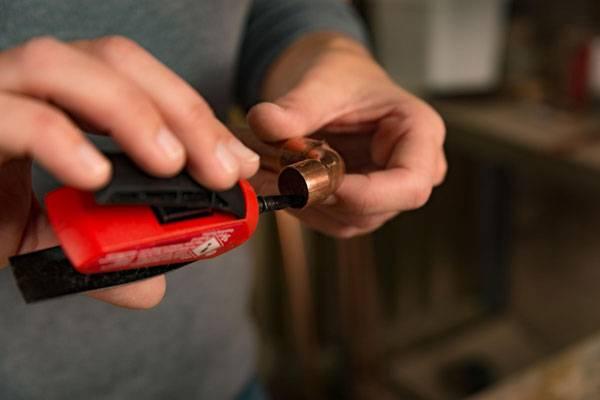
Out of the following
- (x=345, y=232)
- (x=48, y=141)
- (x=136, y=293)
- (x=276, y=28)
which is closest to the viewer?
(x=48, y=141)

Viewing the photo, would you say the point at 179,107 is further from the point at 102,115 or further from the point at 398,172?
the point at 398,172

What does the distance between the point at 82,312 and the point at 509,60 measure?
→ 4.40ft

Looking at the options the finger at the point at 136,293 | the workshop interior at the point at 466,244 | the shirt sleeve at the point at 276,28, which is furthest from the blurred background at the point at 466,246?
the finger at the point at 136,293

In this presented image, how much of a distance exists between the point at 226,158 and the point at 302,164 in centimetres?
10

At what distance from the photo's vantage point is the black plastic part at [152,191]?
256 mm

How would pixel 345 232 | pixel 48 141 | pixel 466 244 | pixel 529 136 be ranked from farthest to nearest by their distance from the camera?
pixel 466 244 → pixel 529 136 → pixel 345 232 → pixel 48 141

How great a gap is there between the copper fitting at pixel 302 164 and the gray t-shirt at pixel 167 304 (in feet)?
0.40

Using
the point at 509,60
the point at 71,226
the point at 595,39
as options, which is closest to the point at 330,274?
the point at 509,60

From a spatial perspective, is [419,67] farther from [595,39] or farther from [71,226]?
[71,226]

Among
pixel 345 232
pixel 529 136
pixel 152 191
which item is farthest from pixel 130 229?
pixel 529 136

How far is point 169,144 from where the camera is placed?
0.26 meters

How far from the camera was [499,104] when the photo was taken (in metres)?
1.40

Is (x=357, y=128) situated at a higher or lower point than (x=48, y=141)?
lower

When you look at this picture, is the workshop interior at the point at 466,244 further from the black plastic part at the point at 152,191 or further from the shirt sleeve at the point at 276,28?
the black plastic part at the point at 152,191
